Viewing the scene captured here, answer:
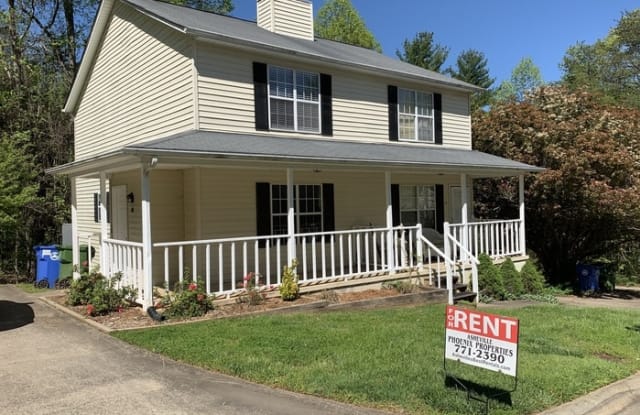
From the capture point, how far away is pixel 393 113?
14.5 metres

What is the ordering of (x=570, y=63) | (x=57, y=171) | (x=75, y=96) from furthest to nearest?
(x=570, y=63), (x=75, y=96), (x=57, y=171)

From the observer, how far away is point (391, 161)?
1123cm

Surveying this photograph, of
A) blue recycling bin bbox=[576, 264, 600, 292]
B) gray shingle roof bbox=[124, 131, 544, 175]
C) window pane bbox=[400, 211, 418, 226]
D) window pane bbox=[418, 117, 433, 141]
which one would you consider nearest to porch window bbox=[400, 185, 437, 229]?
window pane bbox=[400, 211, 418, 226]

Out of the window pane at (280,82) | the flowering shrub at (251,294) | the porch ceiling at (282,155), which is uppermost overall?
the window pane at (280,82)

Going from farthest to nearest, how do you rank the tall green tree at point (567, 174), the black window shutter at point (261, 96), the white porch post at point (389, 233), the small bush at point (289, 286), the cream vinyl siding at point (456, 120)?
the cream vinyl siding at point (456, 120)
the tall green tree at point (567, 174)
the black window shutter at point (261, 96)
the white porch post at point (389, 233)
the small bush at point (289, 286)

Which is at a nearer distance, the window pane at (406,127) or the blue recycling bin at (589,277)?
the window pane at (406,127)

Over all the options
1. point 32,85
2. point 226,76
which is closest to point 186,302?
point 226,76

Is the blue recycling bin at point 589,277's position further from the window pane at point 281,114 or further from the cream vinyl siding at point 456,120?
the window pane at point 281,114

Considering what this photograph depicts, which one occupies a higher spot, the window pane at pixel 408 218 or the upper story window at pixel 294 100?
the upper story window at pixel 294 100

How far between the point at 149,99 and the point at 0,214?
4949 millimetres

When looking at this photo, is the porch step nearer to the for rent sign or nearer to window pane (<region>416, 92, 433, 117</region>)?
window pane (<region>416, 92, 433, 117</region>)

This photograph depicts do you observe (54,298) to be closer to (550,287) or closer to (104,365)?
(104,365)

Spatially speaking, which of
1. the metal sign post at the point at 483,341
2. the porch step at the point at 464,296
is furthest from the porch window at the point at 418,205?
the metal sign post at the point at 483,341

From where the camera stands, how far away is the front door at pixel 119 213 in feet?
41.7
